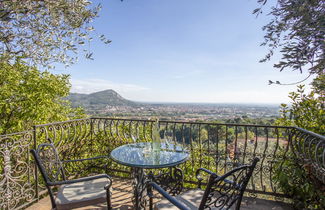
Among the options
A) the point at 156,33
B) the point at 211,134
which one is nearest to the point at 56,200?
the point at 211,134

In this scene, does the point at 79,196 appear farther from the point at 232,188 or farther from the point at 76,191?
the point at 232,188

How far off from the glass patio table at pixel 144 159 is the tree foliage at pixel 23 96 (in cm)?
342

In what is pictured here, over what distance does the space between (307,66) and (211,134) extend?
170 centimetres

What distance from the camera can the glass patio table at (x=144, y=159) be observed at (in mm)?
1723

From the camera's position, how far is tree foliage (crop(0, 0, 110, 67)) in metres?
2.76

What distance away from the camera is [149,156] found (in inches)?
77.3

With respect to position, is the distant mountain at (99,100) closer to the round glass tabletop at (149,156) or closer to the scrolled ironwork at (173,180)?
the round glass tabletop at (149,156)

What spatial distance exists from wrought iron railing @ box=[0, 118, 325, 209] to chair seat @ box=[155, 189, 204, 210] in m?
0.90

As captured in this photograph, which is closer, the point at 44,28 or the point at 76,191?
the point at 76,191

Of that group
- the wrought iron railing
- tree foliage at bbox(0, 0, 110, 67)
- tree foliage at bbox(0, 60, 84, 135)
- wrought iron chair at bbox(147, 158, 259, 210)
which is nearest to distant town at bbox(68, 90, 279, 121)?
the wrought iron railing

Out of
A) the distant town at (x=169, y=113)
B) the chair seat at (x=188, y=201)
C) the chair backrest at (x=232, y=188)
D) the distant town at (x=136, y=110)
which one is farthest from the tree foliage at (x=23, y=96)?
the chair backrest at (x=232, y=188)

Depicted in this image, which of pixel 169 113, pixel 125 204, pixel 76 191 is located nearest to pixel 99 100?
pixel 169 113

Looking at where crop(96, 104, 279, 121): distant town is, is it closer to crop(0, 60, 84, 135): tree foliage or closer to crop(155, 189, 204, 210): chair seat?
crop(155, 189, 204, 210): chair seat

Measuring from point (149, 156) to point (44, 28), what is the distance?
3.16 m
